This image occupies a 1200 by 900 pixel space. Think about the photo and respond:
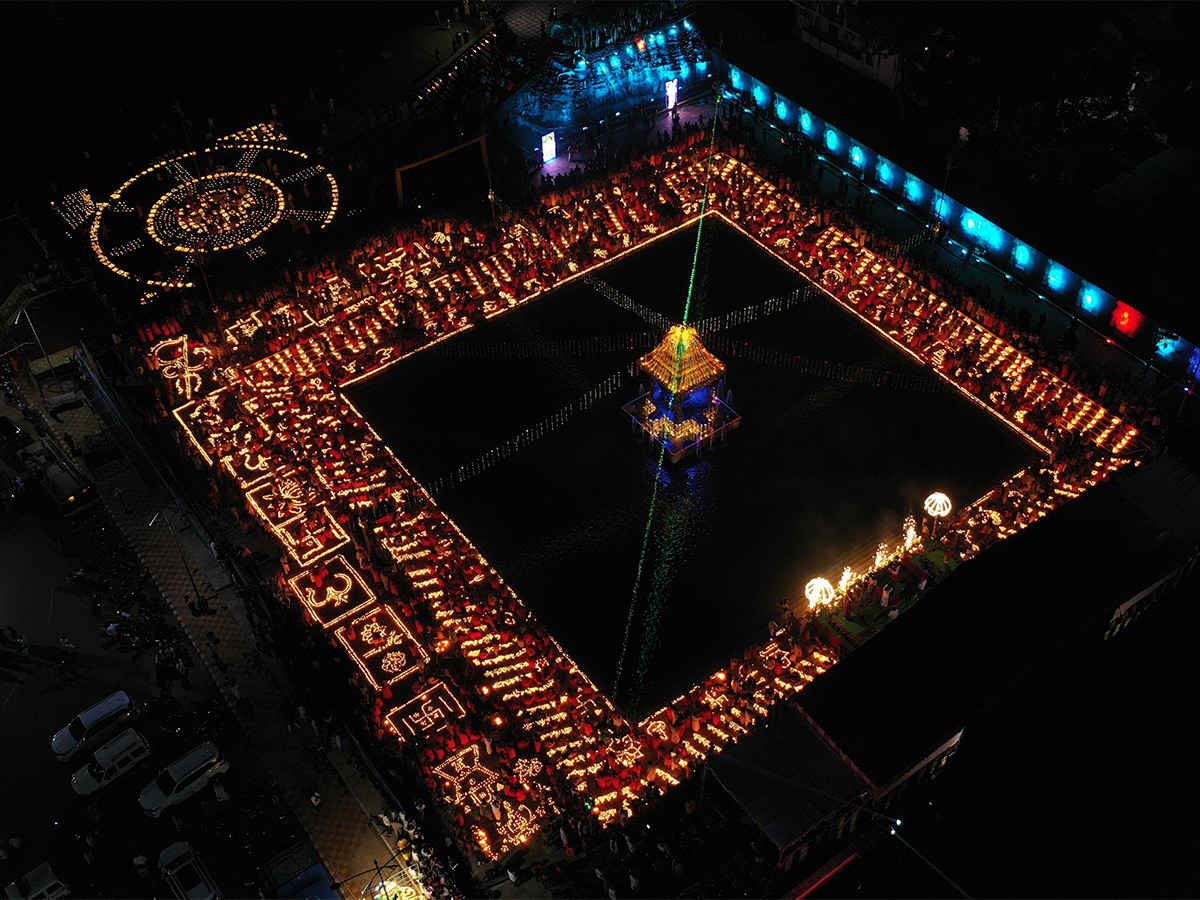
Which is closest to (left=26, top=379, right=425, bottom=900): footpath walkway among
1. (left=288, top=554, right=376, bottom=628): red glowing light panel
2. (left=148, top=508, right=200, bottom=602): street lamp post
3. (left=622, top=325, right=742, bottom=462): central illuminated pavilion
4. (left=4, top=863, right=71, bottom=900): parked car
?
(left=148, top=508, right=200, bottom=602): street lamp post

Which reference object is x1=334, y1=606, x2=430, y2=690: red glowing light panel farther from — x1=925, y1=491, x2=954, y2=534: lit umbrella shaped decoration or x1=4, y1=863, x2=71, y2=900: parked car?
x1=925, y1=491, x2=954, y2=534: lit umbrella shaped decoration

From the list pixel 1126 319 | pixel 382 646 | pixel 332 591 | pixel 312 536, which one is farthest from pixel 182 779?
pixel 1126 319

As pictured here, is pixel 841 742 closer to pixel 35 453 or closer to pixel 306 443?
pixel 306 443

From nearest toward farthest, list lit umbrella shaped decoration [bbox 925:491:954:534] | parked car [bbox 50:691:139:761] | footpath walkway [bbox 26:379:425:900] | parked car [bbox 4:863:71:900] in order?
1. parked car [bbox 4:863:71:900]
2. footpath walkway [bbox 26:379:425:900]
3. parked car [bbox 50:691:139:761]
4. lit umbrella shaped decoration [bbox 925:491:954:534]

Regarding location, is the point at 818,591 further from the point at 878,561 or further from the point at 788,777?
the point at 788,777

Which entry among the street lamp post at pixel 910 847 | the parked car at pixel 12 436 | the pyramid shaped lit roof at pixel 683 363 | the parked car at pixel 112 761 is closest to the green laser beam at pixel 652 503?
the pyramid shaped lit roof at pixel 683 363

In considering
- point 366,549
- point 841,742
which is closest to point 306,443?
point 366,549

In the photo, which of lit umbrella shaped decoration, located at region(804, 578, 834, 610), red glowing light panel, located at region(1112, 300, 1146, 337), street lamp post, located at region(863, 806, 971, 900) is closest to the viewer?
street lamp post, located at region(863, 806, 971, 900)
